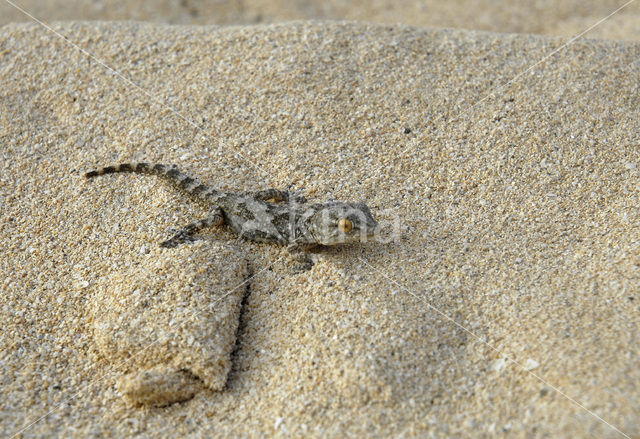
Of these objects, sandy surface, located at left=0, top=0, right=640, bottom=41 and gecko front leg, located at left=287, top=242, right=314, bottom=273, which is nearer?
gecko front leg, located at left=287, top=242, right=314, bottom=273

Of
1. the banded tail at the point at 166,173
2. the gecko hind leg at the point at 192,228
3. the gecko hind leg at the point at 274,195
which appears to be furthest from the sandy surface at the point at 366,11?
the gecko hind leg at the point at 192,228

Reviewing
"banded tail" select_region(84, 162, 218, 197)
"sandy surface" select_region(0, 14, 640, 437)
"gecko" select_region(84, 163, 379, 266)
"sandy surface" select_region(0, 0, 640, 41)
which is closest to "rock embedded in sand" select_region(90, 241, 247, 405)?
"sandy surface" select_region(0, 14, 640, 437)

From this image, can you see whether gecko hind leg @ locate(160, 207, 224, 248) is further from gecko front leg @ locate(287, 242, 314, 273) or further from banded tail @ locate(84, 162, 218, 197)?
gecko front leg @ locate(287, 242, 314, 273)

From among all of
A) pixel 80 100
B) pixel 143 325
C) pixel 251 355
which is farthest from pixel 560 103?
pixel 80 100

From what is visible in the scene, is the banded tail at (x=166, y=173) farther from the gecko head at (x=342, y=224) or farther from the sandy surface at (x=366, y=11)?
the sandy surface at (x=366, y=11)

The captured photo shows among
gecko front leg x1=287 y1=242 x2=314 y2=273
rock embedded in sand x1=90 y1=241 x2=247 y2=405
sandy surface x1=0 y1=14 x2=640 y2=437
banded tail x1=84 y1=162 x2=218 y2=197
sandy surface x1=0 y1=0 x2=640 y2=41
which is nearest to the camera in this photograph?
sandy surface x1=0 y1=14 x2=640 y2=437
